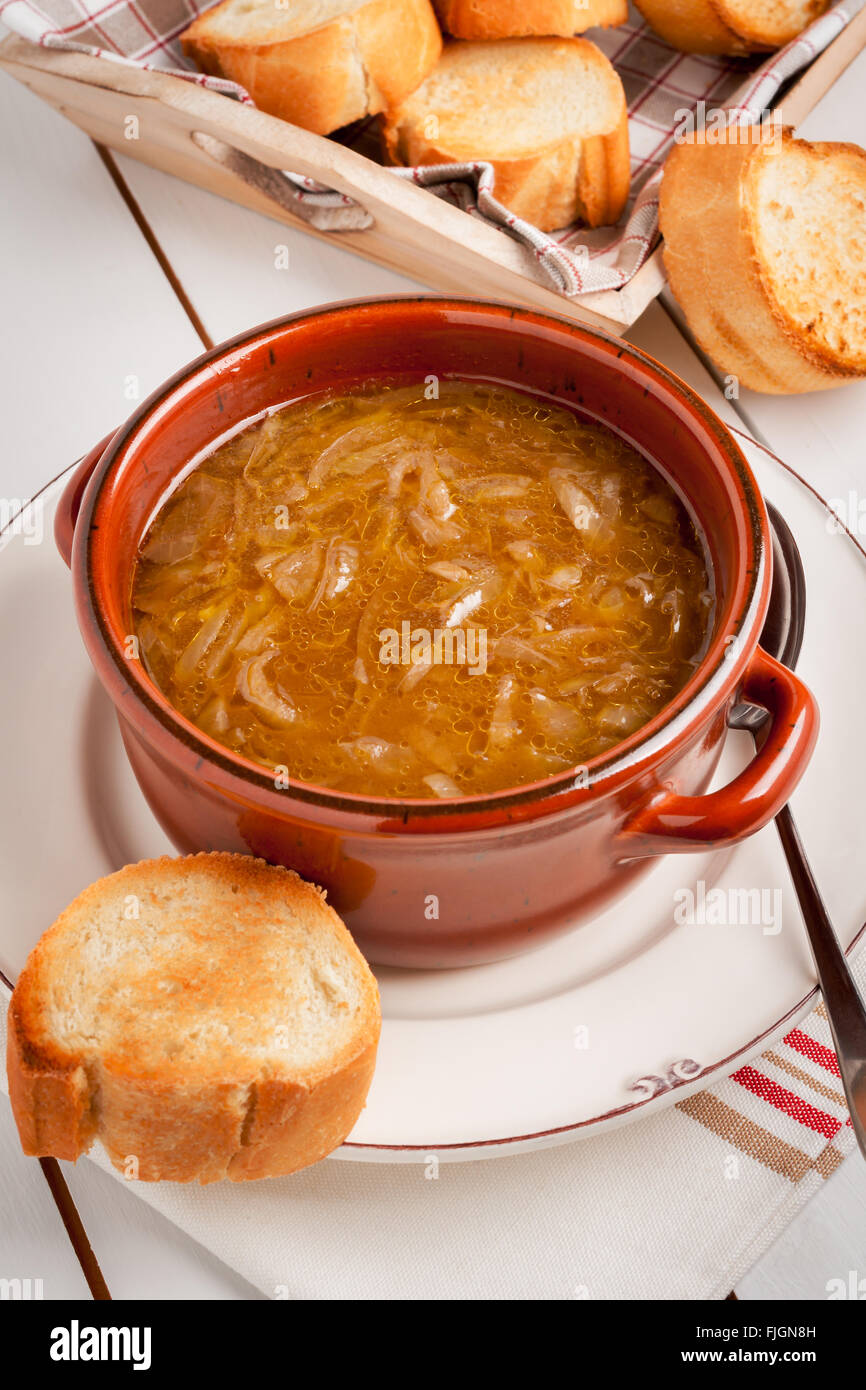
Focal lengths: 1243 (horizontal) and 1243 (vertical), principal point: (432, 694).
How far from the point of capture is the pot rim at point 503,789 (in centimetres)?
141

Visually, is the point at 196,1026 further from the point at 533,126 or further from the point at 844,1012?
the point at 533,126

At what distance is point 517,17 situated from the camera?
9.37 feet

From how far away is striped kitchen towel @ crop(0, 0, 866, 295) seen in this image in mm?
2604

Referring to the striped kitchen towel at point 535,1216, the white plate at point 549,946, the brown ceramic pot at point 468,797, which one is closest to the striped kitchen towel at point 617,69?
the brown ceramic pot at point 468,797

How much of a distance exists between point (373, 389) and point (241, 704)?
0.63 metres

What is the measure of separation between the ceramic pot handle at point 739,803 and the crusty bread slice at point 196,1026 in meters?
0.40

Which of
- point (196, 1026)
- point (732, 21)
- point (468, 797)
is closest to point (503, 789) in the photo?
point (468, 797)

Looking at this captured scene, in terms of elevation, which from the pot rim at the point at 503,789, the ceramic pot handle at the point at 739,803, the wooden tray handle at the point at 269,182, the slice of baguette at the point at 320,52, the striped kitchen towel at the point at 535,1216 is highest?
the slice of baguette at the point at 320,52

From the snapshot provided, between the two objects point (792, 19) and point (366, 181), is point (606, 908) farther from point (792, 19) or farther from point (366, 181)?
point (792, 19)

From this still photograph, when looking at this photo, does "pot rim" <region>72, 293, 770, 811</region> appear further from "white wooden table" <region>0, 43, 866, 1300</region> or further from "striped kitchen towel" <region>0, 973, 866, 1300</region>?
"white wooden table" <region>0, 43, 866, 1300</region>

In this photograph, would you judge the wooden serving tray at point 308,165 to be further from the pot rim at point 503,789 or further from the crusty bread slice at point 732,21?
the pot rim at point 503,789

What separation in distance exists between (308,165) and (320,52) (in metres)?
0.33

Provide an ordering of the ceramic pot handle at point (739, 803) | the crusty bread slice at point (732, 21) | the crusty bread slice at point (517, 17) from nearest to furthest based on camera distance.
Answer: the ceramic pot handle at point (739, 803) < the crusty bread slice at point (517, 17) < the crusty bread slice at point (732, 21)

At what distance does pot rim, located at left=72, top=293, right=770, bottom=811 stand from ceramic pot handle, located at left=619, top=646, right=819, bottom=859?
0.34 ft
